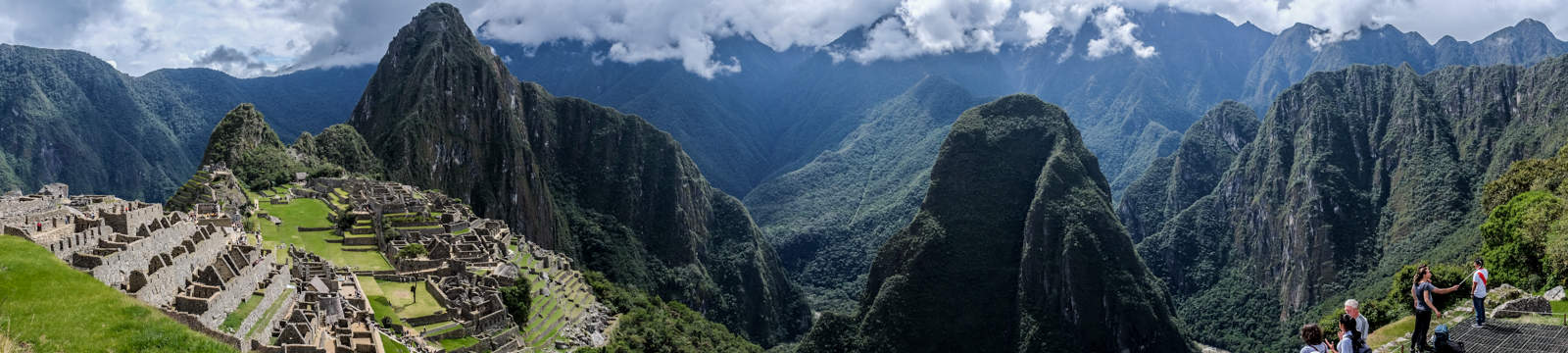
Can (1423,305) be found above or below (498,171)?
below

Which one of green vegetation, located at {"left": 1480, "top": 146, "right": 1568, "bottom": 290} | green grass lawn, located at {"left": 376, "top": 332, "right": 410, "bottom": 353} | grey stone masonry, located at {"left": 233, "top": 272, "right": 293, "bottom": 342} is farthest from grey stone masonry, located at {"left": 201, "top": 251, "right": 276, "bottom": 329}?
green vegetation, located at {"left": 1480, "top": 146, "right": 1568, "bottom": 290}

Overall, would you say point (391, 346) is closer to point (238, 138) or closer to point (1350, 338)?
point (1350, 338)

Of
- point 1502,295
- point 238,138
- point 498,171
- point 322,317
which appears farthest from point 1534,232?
point 498,171

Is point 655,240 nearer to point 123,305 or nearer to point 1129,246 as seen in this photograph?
point 1129,246

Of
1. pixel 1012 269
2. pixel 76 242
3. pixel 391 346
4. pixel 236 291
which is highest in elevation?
pixel 1012 269

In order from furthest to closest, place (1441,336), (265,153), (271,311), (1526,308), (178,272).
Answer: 1. (265,153)
2. (1526,308)
3. (271,311)
4. (178,272)
5. (1441,336)

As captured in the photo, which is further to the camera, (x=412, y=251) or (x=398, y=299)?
(x=412, y=251)

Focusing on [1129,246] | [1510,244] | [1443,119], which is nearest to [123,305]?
[1510,244]
